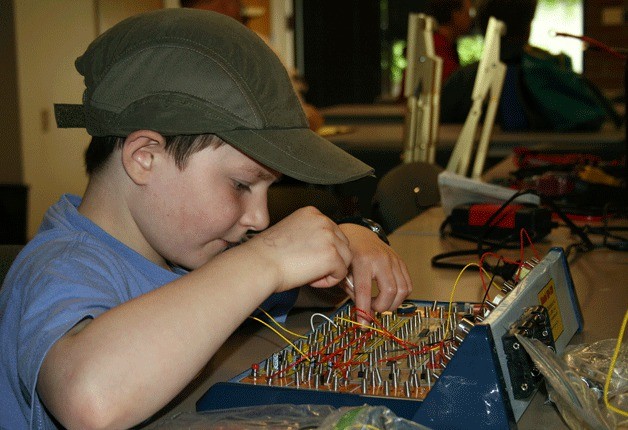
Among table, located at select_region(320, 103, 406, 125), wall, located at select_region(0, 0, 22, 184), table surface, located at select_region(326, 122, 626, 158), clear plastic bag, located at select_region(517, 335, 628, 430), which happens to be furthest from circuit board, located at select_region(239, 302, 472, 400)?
table, located at select_region(320, 103, 406, 125)

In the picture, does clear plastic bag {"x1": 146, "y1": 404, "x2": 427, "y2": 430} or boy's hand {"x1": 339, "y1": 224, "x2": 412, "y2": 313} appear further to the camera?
boy's hand {"x1": 339, "y1": 224, "x2": 412, "y2": 313}

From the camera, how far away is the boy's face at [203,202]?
984mm

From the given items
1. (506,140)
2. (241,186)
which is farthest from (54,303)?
(506,140)

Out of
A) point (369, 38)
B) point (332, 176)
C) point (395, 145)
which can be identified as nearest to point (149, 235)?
point (332, 176)

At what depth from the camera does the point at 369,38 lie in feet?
26.2

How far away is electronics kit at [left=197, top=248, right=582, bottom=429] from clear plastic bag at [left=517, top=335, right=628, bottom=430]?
0.02 m

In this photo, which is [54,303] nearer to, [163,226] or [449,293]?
[163,226]

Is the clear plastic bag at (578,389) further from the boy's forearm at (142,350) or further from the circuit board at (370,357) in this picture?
the boy's forearm at (142,350)

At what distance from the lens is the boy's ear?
979 mm

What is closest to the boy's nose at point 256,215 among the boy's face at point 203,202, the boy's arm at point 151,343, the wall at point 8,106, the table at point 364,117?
the boy's face at point 203,202

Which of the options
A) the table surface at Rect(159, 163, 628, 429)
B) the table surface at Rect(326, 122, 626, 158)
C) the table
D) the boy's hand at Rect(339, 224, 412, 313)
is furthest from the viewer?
the table

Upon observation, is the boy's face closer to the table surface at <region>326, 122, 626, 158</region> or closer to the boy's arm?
the boy's arm

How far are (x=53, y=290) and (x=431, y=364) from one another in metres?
0.38

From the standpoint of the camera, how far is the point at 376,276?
3.85 ft
